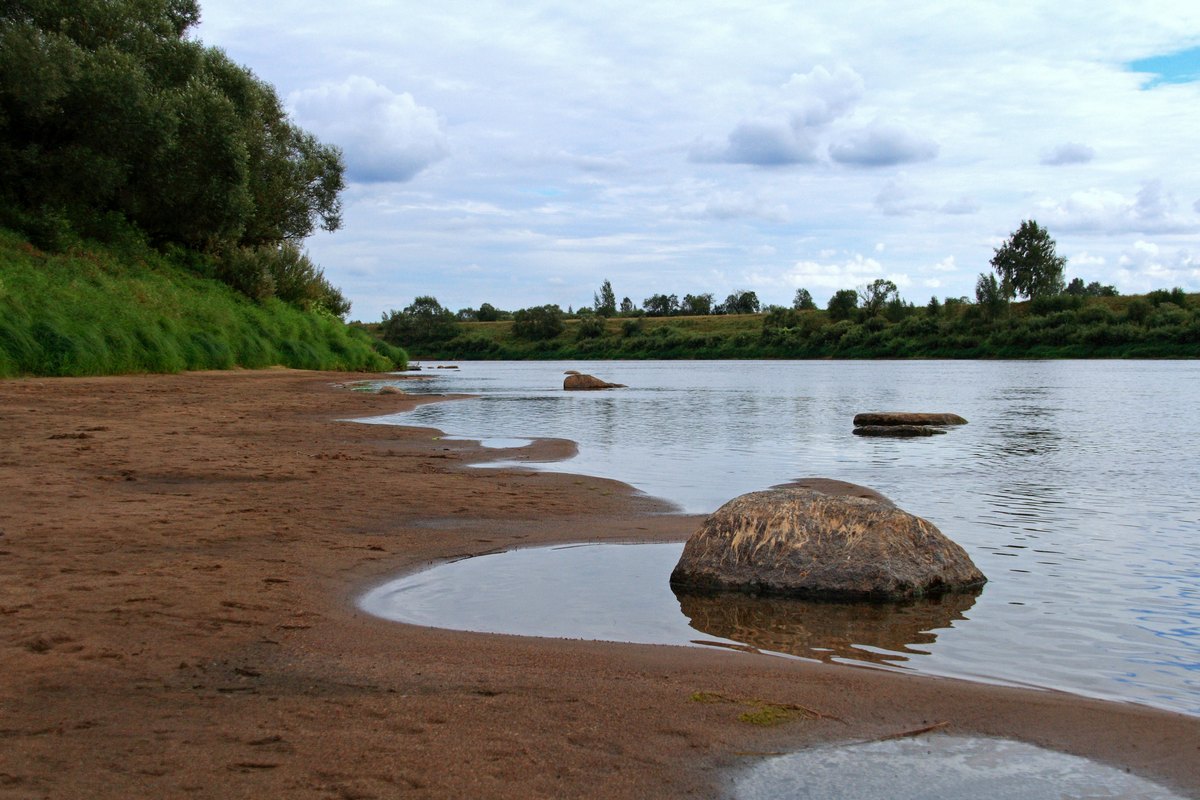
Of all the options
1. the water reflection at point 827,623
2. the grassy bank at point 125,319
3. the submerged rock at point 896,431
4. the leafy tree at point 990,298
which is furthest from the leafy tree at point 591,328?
the water reflection at point 827,623

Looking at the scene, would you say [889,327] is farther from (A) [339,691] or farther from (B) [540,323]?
(A) [339,691]

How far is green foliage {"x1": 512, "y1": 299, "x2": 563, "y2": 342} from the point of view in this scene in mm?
122000

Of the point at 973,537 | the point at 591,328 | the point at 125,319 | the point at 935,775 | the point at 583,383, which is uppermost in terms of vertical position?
the point at 591,328

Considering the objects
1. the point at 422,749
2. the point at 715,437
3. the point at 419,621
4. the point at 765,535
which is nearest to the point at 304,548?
the point at 419,621

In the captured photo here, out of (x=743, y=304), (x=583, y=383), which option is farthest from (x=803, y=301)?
(x=583, y=383)

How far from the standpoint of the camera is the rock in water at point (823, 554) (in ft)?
22.7

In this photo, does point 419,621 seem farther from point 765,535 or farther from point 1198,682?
point 1198,682

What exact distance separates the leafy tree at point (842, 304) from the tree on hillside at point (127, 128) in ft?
264

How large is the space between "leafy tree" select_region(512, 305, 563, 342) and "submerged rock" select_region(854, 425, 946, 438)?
10236cm

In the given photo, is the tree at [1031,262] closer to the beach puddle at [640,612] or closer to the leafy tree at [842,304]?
the leafy tree at [842,304]

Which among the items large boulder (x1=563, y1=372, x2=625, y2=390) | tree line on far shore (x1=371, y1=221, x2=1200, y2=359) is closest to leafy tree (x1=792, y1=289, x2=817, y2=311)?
tree line on far shore (x1=371, y1=221, x2=1200, y2=359)

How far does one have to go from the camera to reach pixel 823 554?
7.06m

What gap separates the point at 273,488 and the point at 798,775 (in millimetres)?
7665

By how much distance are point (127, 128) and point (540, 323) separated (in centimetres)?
9248
